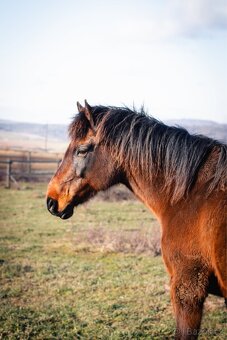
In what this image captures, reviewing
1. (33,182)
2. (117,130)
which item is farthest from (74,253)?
(33,182)

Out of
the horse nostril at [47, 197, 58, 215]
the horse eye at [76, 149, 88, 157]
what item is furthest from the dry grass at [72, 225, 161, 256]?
the horse eye at [76, 149, 88, 157]

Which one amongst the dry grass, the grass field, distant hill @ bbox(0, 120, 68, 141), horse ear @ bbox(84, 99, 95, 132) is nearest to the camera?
horse ear @ bbox(84, 99, 95, 132)

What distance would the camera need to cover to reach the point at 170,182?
3303mm

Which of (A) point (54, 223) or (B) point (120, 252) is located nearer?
(B) point (120, 252)

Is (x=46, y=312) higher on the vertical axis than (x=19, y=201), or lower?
higher

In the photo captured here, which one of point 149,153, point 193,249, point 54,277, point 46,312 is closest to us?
point 193,249

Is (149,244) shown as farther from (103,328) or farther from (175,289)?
(175,289)

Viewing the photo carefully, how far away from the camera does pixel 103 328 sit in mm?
4727

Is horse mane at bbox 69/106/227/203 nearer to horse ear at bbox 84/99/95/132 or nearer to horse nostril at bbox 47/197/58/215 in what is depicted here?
horse ear at bbox 84/99/95/132

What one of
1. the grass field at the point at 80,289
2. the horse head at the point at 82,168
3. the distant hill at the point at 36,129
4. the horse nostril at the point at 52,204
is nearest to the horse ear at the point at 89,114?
the horse head at the point at 82,168

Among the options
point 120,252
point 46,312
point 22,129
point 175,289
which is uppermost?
point 175,289

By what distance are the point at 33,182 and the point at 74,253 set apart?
14497 mm

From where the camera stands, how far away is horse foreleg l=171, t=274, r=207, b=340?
2.90 metres

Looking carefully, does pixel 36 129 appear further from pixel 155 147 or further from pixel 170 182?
pixel 170 182
